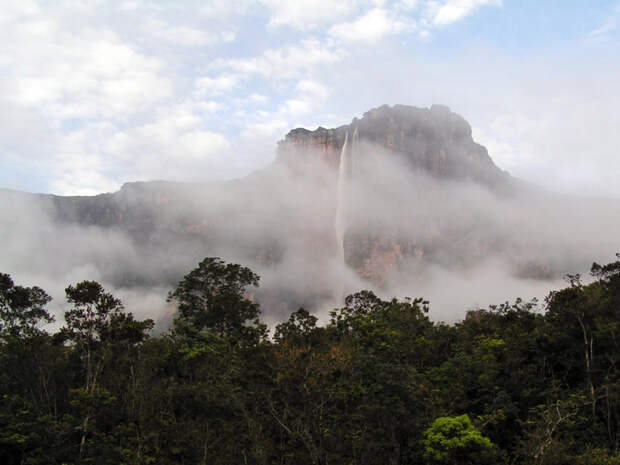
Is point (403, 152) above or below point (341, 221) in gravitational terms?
above

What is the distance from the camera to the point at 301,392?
2011cm

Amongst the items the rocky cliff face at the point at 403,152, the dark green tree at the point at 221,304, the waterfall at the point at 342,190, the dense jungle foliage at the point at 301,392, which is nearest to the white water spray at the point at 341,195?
the waterfall at the point at 342,190

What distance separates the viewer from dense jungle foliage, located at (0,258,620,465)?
64.5 feet

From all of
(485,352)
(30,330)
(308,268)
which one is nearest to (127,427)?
(30,330)

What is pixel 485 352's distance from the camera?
30.4 meters

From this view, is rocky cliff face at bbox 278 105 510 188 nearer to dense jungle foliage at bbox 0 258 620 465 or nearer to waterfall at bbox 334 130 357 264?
waterfall at bbox 334 130 357 264

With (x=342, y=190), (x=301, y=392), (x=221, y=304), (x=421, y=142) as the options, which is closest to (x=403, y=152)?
(x=421, y=142)

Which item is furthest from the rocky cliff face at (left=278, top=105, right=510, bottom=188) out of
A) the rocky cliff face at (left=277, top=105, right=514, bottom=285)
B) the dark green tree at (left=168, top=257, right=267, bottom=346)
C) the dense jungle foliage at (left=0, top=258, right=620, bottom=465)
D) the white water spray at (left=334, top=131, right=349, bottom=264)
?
the dense jungle foliage at (left=0, top=258, right=620, bottom=465)

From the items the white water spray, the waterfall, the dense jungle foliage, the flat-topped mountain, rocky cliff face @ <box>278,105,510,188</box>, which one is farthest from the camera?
the waterfall

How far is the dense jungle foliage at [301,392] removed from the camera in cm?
1967

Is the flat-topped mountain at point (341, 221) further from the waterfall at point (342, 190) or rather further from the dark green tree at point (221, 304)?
the dark green tree at point (221, 304)

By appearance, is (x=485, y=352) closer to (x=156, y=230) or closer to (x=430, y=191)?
(x=430, y=191)

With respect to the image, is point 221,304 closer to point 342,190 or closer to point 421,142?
point 342,190

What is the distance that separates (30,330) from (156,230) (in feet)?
328
